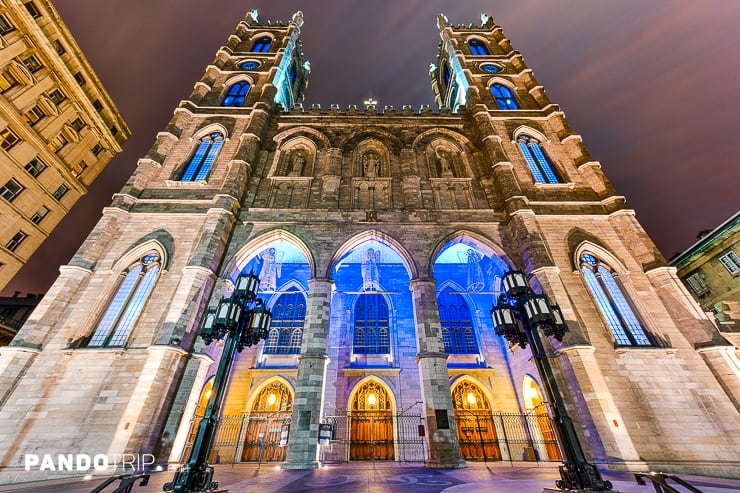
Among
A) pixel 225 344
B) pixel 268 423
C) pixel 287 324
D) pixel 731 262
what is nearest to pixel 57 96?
pixel 287 324

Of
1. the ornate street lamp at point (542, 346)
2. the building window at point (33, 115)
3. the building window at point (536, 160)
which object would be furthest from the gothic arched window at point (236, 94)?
the ornate street lamp at point (542, 346)

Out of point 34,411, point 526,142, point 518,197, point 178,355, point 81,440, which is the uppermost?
point 526,142

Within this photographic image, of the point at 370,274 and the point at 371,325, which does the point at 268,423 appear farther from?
the point at 370,274

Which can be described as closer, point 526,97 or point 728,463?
point 728,463

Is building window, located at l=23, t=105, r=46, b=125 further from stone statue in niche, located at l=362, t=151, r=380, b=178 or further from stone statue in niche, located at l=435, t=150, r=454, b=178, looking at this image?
stone statue in niche, located at l=435, t=150, r=454, b=178

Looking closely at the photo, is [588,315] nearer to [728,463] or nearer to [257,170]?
[728,463]

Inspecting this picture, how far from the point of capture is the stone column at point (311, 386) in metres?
8.59

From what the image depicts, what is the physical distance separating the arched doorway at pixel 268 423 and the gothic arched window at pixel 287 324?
1690mm

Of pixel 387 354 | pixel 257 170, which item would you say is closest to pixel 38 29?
pixel 257 170

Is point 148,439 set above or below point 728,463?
above

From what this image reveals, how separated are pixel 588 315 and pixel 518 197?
5438 mm

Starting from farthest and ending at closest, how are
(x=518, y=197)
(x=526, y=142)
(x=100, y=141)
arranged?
1. (x=100, y=141)
2. (x=526, y=142)
3. (x=518, y=197)

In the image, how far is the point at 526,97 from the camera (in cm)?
2005

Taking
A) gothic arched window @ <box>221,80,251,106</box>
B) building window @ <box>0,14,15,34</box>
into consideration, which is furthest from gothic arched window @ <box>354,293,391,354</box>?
building window @ <box>0,14,15,34</box>
